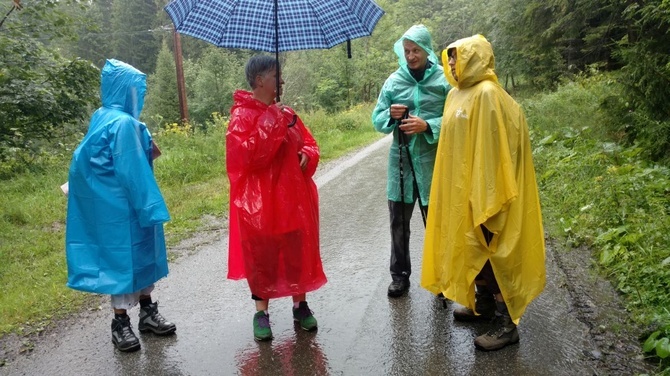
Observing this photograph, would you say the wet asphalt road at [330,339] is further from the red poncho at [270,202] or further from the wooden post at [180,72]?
the wooden post at [180,72]

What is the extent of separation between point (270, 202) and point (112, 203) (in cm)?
102

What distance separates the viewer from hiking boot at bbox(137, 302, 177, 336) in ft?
12.3

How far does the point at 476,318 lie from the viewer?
12.5ft

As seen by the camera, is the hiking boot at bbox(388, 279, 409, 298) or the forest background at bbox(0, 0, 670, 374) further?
the forest background at bbox(0, 0, 670, 374)

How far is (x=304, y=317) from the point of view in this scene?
150 inches

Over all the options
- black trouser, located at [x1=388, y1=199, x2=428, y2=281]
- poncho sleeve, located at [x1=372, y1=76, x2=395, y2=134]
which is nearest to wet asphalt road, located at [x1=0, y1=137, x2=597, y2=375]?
black trouser, located at [x1=388, y1=199, x2=428, y2=281]

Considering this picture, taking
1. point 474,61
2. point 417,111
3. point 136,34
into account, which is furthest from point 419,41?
point 136,34

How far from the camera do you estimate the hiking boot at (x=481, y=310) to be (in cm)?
375

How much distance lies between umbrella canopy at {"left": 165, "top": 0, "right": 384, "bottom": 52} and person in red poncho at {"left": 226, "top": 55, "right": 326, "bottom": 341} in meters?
0.40

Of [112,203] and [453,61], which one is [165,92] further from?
[453,61]

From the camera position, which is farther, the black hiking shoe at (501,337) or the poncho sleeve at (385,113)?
the poncho sleeve at (385,113)

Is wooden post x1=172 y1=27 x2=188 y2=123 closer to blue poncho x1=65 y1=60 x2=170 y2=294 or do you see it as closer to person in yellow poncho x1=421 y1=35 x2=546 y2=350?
blue poncho x1=65 y1=60 x2=170 y2=294

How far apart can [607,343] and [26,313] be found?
14.0 ft

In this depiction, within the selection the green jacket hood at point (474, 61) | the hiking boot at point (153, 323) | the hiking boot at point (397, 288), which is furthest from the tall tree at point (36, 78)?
the green jacket hood at point (474, 61)
